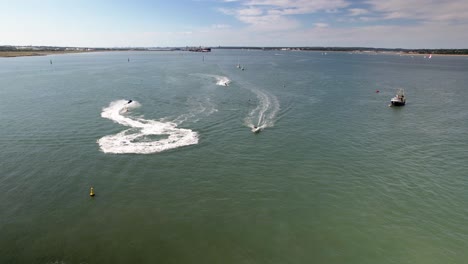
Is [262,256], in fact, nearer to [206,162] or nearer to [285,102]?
[206,162]

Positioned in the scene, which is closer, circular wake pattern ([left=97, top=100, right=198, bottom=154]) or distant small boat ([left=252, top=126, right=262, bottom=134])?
circular wake pattern ([left=97, top=100, right=198, bottom=154])

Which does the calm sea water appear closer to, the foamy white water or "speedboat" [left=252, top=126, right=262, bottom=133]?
the foamy white water

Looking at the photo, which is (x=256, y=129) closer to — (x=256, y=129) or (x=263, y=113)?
(x=256, y=129)

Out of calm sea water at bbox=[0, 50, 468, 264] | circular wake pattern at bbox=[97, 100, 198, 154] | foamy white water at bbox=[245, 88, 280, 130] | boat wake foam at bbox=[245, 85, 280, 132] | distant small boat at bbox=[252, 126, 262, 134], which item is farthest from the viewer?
foamy white water at bbox=[245, 88, 280, 130]

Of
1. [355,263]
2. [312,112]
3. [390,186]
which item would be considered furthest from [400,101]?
[355,263]

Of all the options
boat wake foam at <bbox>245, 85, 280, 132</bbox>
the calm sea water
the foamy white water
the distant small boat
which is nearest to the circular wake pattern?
the calm sea water

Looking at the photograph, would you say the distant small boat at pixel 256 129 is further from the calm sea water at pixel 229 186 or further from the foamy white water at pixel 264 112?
the calm sea water at pixel 229 186
